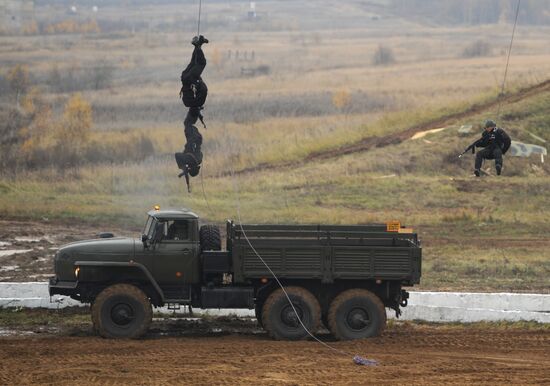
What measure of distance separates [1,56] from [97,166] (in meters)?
27.9

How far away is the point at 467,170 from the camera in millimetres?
42312

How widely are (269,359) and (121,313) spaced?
10.2 ft

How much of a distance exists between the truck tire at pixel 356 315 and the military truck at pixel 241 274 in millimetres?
19

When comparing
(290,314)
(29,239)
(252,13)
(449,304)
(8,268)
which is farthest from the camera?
(252,13)

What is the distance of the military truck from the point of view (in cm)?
1897

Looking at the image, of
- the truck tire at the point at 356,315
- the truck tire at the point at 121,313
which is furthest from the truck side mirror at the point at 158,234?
the truck tire at the point at 356,315

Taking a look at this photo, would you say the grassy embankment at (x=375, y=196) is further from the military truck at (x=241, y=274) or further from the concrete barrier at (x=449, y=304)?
the military truck at (x=241, y=274)

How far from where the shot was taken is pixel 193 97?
19.0 metres

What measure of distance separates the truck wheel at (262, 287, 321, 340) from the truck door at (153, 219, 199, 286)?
1.49 metres

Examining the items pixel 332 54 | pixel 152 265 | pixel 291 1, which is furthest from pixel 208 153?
pixel 291 1

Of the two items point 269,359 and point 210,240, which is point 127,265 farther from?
point 269,359

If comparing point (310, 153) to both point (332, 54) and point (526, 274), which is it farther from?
point (332, 54)

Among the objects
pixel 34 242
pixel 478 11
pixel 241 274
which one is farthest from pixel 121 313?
pixel 478 11

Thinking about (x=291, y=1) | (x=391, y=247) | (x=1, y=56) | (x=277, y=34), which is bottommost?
(x=391, y=247)
